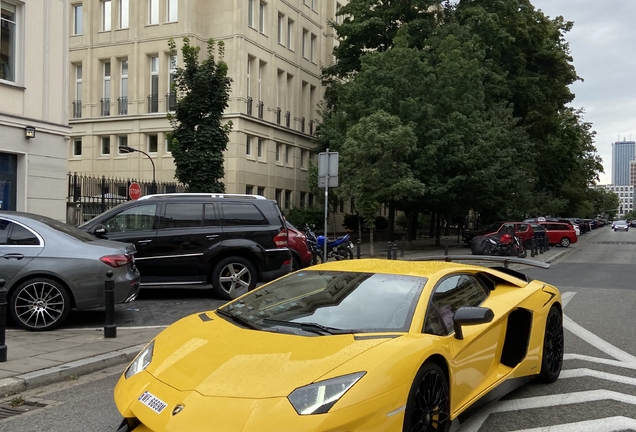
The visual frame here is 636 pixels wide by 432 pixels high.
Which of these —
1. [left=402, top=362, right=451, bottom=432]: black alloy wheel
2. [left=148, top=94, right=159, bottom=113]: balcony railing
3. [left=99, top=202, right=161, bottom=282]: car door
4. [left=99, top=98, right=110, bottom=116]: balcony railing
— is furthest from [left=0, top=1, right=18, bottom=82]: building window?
[left=99, top=98, right=110, bottom=116]: balcony railing

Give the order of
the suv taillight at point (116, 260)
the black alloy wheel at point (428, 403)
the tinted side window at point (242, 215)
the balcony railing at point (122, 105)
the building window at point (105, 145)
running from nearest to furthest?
1. the black alloy wheel at point (428, 403)
2. the suv taillight at point (116, 260)
3. the tinted side window at point (242, 215)
4. the balcony railing at point (122, 105)
5. the building window at point (105, 145)

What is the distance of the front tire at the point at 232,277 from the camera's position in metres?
11.0

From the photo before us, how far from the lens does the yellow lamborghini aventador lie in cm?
308

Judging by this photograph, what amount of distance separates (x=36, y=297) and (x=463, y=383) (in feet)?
19.8

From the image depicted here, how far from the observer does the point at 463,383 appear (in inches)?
163

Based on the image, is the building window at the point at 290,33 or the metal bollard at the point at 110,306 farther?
the building window at the point at 290,33

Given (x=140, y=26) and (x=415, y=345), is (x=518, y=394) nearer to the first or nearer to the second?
(x=415, y=345)

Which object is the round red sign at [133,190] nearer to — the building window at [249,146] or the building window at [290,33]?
the building window at [249,146]

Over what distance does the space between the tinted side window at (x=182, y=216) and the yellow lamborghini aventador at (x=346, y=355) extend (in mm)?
6518

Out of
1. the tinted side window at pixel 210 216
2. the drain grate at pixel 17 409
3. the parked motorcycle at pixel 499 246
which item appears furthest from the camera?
the parked motorcycle at pixel 499 246

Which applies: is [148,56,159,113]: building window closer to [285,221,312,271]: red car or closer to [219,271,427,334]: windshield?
[285,221,312,271]: red car

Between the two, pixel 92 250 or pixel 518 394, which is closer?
pixel 518 394

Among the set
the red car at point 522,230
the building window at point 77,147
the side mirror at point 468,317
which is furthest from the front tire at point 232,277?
the building window at point 77,147

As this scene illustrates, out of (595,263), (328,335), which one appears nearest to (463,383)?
(328,335)
